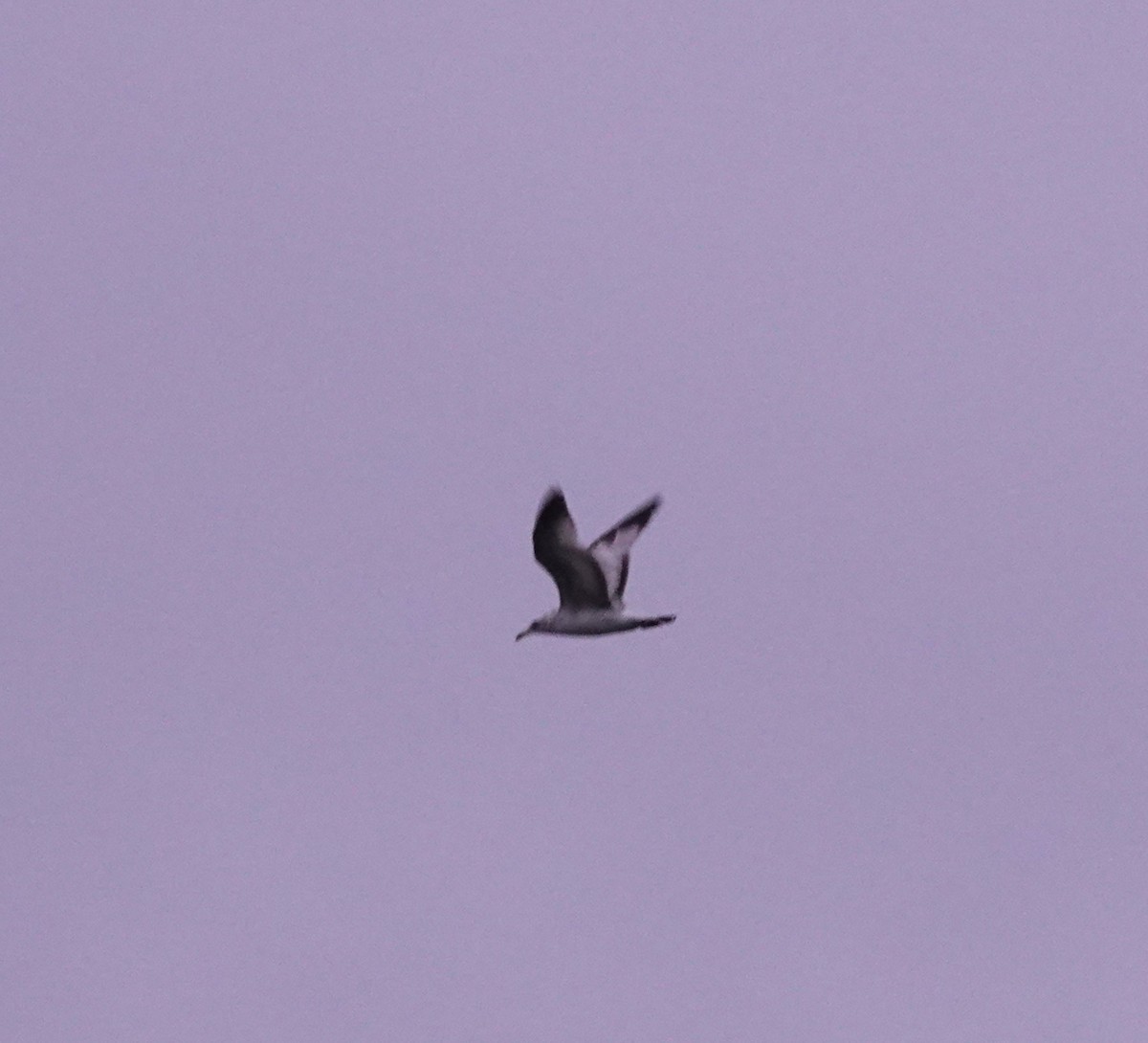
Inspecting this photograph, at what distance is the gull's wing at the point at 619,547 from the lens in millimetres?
57094

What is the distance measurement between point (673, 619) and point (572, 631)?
218 cm

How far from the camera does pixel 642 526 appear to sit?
58.4 m

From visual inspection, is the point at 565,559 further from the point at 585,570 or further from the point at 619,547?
the point at 619,547

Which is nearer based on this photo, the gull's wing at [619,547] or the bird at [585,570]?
the bird at [585,570]

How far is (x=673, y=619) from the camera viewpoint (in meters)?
55.8

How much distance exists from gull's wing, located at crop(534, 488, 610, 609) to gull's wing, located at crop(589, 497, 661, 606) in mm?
173

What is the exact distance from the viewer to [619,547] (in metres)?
57.9

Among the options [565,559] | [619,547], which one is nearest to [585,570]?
[565,559]

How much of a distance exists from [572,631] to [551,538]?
7.93 ft

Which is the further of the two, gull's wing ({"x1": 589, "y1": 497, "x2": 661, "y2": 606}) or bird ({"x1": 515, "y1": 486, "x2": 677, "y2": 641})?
gull's wing ({"x1": 589, "y1": 497, "x2": 661, "y2": 606})

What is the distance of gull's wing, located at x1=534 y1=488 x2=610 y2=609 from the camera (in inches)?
2169

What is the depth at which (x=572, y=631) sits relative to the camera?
57.5m

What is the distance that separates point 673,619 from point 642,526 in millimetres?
2918

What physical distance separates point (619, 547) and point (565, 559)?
209cm
